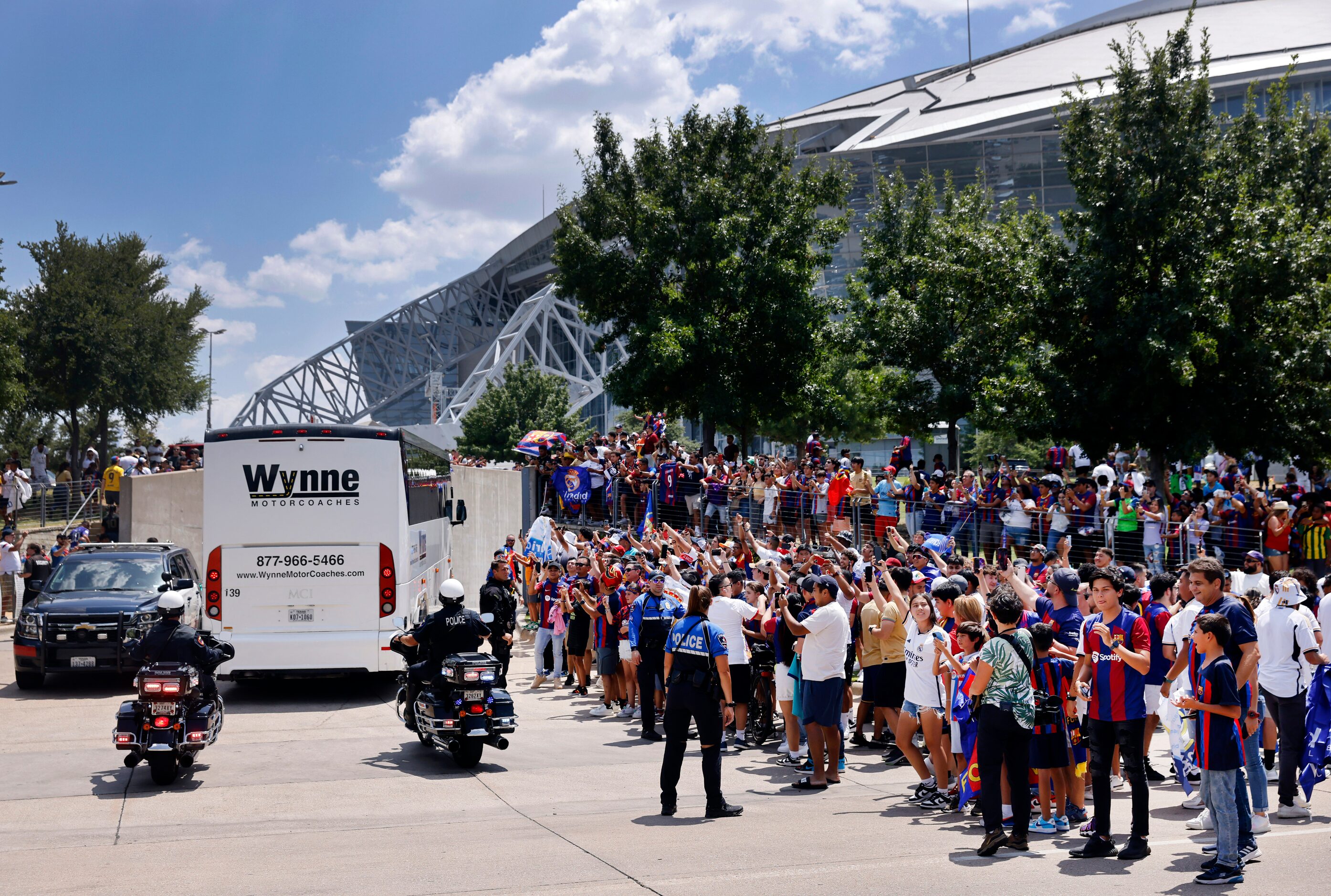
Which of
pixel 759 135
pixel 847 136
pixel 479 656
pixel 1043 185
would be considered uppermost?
pixel 847 136

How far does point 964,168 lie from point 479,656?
44.7 metres

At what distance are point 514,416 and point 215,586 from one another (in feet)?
190

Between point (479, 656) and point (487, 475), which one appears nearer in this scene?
point (479, 656)

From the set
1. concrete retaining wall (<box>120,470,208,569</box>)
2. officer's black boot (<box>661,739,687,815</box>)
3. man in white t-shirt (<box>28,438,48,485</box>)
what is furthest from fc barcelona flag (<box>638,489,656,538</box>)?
man in white t-shirt (<box>28,438,48,485</box>)

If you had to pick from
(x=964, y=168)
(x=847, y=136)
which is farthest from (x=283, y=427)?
(x=847, y=136)

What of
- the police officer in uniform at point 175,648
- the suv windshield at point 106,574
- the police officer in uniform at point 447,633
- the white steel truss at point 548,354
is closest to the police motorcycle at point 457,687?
the police officer in uniform at point 447,633

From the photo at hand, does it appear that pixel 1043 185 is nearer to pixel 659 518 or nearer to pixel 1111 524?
pixel 659 518

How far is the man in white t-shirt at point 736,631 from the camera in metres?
10.8

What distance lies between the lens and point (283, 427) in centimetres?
1409

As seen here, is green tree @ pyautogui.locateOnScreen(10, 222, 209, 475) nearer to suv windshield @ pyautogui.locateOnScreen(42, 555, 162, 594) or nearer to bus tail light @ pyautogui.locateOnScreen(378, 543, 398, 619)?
suv windshield @ pyautogui.locateOnScreen(42, 555, 162, 594)

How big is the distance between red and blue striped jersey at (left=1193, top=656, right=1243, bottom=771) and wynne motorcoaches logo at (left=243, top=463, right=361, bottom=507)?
1017 centimetres

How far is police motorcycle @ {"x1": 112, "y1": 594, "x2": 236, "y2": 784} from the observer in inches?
375

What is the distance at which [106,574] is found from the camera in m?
16.5

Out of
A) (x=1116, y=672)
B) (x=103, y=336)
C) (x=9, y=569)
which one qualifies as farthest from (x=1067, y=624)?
(x=103, y=336)
